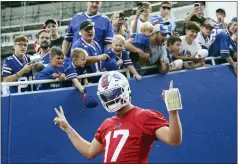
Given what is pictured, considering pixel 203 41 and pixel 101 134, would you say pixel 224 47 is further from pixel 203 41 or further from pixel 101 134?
pixel 101 134

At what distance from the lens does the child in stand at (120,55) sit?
311 inches

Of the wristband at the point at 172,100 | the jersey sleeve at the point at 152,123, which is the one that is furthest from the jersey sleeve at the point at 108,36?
the wristband at the point at 172,100

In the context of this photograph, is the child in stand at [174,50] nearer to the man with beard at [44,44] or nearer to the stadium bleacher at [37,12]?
the man with beard at [44,44]

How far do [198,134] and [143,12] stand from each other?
213 cm

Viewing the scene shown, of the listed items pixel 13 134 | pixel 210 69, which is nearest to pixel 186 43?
pixel 210 69

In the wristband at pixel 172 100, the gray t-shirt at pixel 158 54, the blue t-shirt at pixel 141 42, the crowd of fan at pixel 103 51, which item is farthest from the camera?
the gray t-shirt at pixel 158 54

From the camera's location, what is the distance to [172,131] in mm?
4094

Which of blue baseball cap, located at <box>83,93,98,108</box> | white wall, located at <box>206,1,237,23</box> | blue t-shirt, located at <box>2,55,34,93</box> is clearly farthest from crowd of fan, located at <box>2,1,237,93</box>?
white wall, located at <box>206,1,237,23</box>

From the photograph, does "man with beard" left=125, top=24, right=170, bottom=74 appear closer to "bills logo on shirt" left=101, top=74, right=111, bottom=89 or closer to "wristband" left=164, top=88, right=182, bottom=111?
"bills logo on shirt" left=101, top=74, right=111, bottom=89

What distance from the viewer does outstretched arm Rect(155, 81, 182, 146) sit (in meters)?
4.03

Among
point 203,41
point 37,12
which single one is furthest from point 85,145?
point 37,12

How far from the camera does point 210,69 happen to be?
29.1 ft

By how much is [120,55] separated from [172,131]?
410 cm

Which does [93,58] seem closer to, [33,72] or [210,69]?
[33,72]
